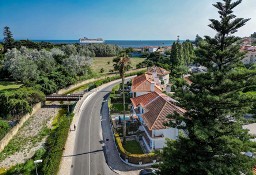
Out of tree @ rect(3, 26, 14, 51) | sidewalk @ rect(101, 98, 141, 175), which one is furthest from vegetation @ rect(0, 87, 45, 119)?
tree @ rect(3, 26, 14, 51)

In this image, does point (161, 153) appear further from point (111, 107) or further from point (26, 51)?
point (26, 51)

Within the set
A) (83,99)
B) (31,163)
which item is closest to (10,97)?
(83,99)

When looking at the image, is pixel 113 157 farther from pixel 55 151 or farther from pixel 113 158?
pixel 55 151

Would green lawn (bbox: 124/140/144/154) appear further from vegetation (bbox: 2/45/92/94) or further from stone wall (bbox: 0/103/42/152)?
vegetation (bbox: 2/45/92/94)

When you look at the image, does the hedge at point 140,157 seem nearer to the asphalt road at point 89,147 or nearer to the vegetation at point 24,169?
the asphalt road at point 89,147

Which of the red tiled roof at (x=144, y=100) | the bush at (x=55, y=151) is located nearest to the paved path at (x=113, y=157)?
the bush at (x=55, y=151)
